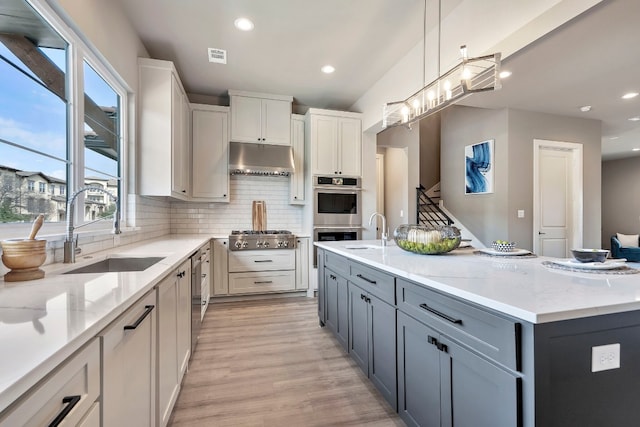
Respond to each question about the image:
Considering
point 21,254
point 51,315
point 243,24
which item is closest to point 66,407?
point 51,315

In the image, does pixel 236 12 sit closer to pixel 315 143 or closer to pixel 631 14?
pixel 315 143

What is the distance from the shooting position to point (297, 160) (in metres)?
4.29

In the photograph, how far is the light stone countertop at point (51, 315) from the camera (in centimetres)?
53

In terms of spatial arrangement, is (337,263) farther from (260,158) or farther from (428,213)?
(428,213)

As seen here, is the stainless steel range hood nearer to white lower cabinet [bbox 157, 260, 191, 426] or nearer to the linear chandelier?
the linear chandelier

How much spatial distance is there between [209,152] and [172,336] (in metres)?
2.85

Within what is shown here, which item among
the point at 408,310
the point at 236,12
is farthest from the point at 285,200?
the point at 408,310

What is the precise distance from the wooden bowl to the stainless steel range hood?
276 cm

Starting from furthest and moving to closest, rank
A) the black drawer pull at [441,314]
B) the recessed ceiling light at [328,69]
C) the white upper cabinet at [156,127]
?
the recessed ceiling light at [328,69] < the white upper cabinet at [156,127] < the black drawer pull at [441,314]

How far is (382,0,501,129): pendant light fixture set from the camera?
5.72 feet

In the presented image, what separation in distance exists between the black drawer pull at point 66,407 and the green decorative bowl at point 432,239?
72.0 inches

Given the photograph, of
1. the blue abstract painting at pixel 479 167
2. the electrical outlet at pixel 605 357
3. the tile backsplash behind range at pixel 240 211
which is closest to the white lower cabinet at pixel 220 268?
the tile backsplash behind range at pixel 240 211

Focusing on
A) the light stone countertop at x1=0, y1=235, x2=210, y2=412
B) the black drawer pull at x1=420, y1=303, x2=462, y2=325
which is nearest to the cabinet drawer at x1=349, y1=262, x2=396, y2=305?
the black drawer pull at x1=420, y1=303, x2=462, y2=325

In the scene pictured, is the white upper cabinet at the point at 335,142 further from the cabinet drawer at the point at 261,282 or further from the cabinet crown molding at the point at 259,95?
the cabinet drawer at the point at 261,282
